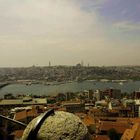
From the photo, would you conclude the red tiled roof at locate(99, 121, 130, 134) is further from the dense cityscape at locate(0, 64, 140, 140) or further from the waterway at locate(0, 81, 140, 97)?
the waterway at locate(0, 81, 140, 97)

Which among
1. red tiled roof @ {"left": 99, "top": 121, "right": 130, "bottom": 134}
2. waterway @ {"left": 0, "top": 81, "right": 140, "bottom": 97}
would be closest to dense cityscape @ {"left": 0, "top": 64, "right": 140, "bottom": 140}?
red tiled roof @ {"left": 99, "top": 121, "right": 130, "bottom": 134}

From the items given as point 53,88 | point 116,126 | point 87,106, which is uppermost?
point 116,126

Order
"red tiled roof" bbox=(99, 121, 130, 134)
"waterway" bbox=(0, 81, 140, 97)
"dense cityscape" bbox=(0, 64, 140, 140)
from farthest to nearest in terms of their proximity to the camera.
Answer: "waterway" bbox=(0, 81, 140, 97) → "red tiled roof" bbox=(99, 121, 130, 134) → "dense cityscape" bbox=(0, 64, 140, 140)

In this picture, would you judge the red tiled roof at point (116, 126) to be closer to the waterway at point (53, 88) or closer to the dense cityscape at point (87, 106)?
the dense cityscape at point (87, 106)

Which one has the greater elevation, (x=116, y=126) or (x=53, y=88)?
(x=116, y=126)

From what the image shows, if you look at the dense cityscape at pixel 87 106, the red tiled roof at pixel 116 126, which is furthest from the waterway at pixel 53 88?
the red tiled roof at pixel 116 126

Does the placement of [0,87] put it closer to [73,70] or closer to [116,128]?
[73,70]

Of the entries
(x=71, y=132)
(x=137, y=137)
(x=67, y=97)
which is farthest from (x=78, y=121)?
(x=67, y=97)

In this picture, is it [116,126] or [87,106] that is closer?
[116,126]

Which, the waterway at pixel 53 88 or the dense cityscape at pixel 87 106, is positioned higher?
the dense cityscape at pixel 87 106

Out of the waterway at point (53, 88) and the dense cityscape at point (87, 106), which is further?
the waterway at point (53, 88)

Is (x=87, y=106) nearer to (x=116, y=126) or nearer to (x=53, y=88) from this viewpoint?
(x=116, y=126)

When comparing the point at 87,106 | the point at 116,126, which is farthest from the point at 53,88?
the point at 116,126
